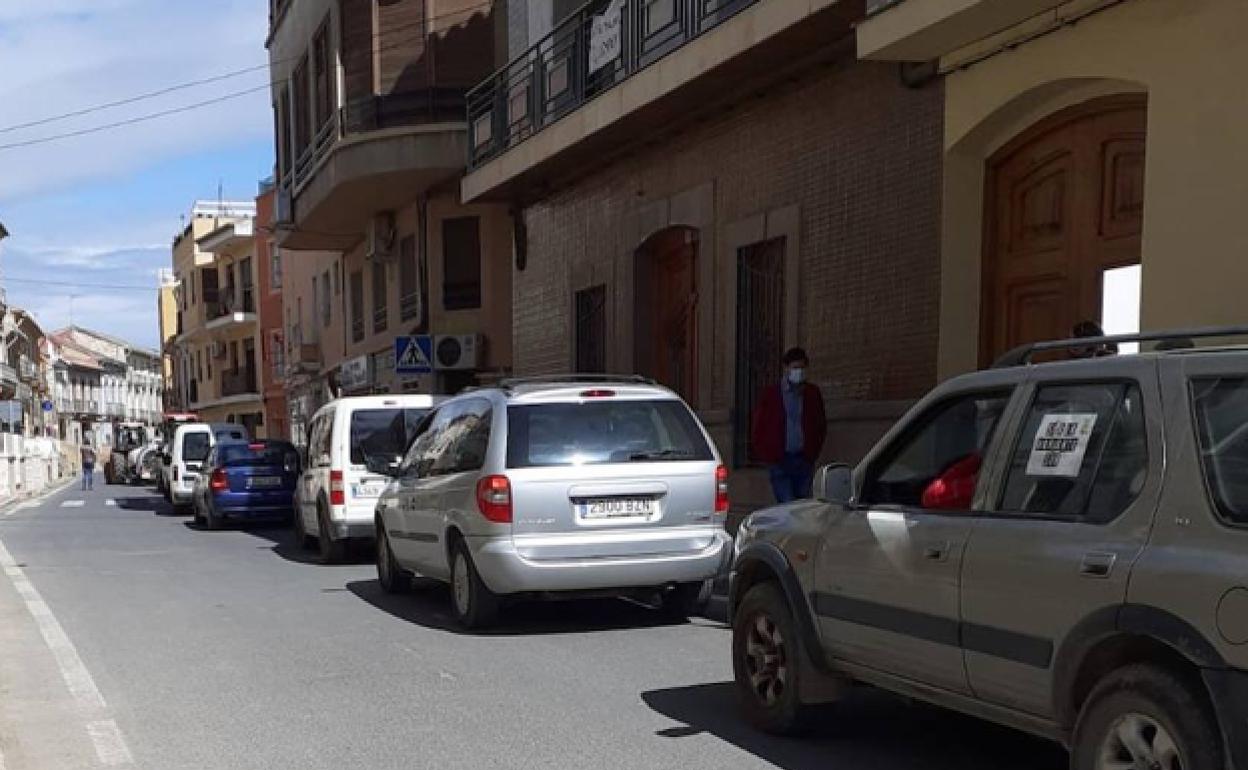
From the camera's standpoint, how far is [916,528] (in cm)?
486

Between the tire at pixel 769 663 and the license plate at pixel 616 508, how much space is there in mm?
2295

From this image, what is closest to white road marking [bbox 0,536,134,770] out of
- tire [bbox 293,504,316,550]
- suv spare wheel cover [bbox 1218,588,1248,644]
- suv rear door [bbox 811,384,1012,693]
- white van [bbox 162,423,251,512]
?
suv rear door [bbox 811,384,1012,693]

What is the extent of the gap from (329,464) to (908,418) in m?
9.60

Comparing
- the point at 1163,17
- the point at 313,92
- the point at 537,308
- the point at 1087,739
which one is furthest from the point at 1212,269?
the point at 313,92

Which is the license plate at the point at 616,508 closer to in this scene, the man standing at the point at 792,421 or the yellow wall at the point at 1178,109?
the man standing at the point at 792,421

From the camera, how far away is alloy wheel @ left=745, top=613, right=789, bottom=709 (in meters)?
5.71

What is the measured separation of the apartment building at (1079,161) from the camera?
8.02m

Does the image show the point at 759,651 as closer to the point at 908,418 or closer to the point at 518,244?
the point at 908,418

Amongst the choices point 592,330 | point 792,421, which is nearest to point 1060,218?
point 792,421

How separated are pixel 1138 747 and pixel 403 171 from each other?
20130mm

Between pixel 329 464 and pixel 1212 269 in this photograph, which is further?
pixel 329 464

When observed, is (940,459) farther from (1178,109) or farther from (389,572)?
(389,572)

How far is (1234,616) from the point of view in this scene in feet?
11.3

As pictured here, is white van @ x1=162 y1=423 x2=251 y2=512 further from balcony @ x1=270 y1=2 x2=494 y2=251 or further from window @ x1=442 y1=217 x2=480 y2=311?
balcony @ x1=270 y1=2 x2=494 y2=251
